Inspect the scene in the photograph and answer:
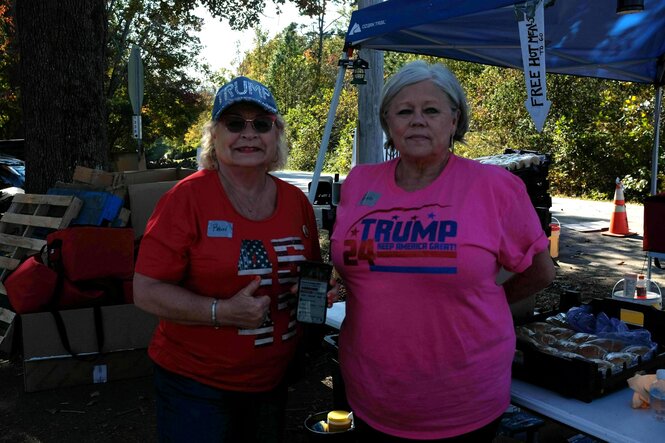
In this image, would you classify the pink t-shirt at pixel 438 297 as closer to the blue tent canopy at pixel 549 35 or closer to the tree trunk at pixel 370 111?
the blue tent canopy at pixel 549 35

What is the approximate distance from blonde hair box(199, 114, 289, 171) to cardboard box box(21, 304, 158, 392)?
2.70 metres

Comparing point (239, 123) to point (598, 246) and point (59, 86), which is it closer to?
point (59, 86)

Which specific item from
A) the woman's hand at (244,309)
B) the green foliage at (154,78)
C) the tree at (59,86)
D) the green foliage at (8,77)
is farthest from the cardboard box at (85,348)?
the green foliage at (154,78)

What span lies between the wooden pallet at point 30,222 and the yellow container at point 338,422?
3273 millimetres

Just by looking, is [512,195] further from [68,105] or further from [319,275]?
[68,105]

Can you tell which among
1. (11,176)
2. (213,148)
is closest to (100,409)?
(213,148)

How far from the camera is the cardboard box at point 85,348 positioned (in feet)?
14.3

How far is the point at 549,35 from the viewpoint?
17.4 ft

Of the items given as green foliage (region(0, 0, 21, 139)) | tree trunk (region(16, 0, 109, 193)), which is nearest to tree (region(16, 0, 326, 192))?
tree trunk (region(16, 0, 109, 193))

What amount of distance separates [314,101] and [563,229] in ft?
82.0

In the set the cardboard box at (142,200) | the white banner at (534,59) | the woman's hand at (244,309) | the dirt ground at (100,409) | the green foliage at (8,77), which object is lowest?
the dirt ground at (100,409)

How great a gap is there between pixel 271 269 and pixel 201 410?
505 millimetres

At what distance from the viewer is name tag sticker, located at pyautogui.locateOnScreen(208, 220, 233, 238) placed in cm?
192

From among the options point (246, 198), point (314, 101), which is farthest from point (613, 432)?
point (314, 101)
